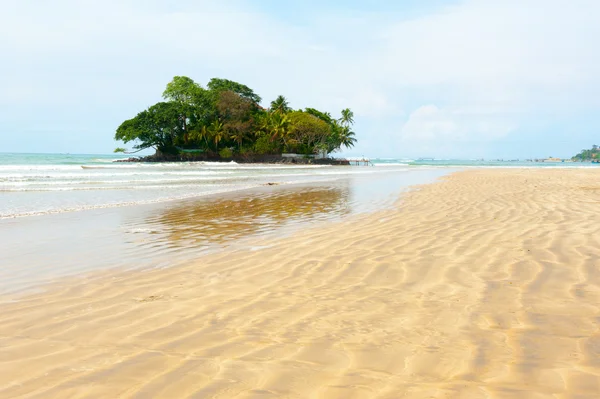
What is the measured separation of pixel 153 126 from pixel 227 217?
72.4m

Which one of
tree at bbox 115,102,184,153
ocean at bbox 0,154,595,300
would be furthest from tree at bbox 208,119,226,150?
ocean at bbox 0,154,595,300

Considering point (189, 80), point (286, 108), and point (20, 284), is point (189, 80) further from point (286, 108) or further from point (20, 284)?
point (20, 284)

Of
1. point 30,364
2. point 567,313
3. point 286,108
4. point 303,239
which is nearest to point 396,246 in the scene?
point 303,239

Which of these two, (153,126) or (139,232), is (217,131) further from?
(139,232)

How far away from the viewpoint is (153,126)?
78.1 meters

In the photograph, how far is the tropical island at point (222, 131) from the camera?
7788 centimetres

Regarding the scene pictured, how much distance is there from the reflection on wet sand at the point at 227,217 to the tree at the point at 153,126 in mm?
66389

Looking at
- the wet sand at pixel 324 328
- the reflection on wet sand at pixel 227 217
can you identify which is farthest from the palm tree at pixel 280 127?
the wet sand at pixel 324 328

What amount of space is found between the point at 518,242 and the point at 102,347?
20.1 ft

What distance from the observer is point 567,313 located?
3801mm

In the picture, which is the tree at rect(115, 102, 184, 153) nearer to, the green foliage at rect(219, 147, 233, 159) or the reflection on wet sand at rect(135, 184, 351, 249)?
the green foliage at rect(219, 147, 233, 159)

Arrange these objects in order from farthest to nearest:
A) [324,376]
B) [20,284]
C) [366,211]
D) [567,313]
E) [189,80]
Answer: [189,80], [366,211], [20,284], [567,313], [324,376]

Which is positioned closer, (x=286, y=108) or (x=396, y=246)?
(x=396, y=246)

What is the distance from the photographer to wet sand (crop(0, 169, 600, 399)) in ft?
8.54
